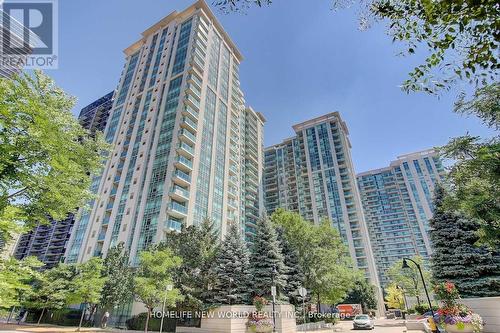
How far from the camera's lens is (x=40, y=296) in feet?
98.8

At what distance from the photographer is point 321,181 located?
264 ft

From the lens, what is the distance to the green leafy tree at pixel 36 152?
30.3 ft

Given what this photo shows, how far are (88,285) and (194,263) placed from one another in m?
10.9

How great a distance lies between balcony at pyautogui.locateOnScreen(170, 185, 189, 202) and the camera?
132 ft

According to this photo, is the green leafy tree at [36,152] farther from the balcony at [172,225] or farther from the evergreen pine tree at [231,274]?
the balcony at [172,225]

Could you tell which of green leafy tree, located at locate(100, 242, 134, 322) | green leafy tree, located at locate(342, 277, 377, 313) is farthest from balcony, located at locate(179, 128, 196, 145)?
green leafy tree, located at locate(342, 277, 377, 313)

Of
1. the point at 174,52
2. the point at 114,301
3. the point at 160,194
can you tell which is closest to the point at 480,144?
the point at 114,301

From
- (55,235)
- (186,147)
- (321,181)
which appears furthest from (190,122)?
(55,235)

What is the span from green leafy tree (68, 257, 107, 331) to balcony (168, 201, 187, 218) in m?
12.1

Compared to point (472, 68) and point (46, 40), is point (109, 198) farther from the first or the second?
point (472, 68)

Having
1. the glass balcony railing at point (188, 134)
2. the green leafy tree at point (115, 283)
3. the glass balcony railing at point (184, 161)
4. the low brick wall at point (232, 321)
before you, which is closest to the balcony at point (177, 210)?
the glass balcony railing at point (184, 161)

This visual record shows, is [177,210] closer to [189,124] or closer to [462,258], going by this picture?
[189,124]

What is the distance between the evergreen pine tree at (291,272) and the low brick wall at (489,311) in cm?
1383

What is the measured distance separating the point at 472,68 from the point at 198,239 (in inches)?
1065
